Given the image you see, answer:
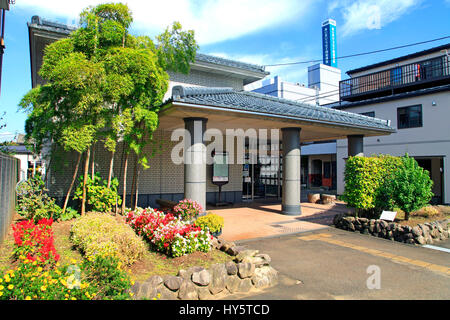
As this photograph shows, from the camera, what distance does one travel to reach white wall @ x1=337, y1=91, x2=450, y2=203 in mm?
15047

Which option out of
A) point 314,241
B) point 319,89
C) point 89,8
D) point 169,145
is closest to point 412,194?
point 314,241

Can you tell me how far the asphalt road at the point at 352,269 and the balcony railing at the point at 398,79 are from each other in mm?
13553

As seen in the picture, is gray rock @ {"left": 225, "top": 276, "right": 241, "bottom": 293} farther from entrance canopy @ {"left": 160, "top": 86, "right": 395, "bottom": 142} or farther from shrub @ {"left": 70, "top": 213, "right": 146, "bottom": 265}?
entrance canopy @ {"left": 160, "top": 86, "right": 395, "bottom": 142}

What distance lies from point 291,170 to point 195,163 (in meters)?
4.56

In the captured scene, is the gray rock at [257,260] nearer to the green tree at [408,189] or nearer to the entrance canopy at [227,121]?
the entrance canopy at [227,121]

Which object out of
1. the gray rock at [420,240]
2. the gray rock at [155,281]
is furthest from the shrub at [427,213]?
the gray rock at [155,281]

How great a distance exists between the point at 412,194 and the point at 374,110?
1141 cm

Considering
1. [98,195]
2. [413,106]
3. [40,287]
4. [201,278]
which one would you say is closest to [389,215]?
[201,278]

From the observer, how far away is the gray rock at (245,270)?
4723mm

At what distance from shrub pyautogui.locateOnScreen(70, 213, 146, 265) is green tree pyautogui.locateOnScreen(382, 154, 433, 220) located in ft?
25.3

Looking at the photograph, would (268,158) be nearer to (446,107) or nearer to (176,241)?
(446,107)

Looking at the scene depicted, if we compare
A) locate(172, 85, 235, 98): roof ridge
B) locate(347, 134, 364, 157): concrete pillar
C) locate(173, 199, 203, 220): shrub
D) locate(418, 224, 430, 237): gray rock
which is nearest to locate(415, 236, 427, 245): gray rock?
locate(418, 224, 430, 237): gray rock
